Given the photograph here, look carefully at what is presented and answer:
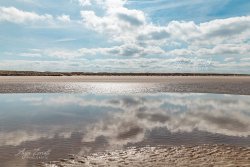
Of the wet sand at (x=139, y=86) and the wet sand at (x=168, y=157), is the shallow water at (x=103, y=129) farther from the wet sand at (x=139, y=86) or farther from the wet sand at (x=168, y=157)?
the wet sand at (x=139, y=86)

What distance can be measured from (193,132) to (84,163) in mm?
6981

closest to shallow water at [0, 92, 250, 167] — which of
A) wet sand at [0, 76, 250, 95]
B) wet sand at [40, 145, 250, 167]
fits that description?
wet sand at [40, 145, 250, 167]

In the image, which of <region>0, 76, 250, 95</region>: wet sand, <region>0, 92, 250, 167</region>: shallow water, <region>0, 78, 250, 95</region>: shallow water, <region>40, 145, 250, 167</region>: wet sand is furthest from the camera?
<region>0, 76, 250, 95</region>: wet sand

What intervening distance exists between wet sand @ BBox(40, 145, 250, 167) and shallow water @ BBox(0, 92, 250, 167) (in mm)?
756

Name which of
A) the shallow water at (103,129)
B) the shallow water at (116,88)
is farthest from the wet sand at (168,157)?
the shallow water at (116,88)

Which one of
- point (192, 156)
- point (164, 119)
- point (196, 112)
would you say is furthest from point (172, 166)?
point (196, 112)

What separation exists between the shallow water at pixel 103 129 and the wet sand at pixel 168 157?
0.76 meters

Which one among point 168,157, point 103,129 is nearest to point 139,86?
point 103,129

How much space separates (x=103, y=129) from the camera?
15602mm

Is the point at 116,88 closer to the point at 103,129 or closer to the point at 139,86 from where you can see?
the point at 139,86

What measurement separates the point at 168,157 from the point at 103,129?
5656 mm

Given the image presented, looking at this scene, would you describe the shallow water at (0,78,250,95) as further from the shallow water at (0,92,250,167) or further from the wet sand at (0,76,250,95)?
the shallow water at (0,92,250,167)

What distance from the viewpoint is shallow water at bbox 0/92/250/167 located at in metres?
11.6

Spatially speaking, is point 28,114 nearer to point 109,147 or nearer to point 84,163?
point 109,147
